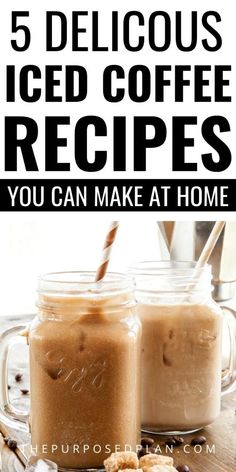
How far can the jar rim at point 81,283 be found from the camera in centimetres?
112

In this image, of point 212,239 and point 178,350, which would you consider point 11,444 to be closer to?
point 178,350

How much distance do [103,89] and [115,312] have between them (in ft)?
1.56

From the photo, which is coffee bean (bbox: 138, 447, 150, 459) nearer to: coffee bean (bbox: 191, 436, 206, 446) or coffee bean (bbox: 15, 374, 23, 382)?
coffee bean (bbox: 191, 436, 206, 446)

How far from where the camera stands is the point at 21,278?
142 inches

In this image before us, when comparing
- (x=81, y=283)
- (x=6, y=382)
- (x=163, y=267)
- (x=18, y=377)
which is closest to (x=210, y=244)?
(x=163, y=267)

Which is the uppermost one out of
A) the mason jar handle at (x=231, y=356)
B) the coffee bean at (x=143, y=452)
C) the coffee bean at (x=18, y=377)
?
the mason jar handle at (x=231, y=356)

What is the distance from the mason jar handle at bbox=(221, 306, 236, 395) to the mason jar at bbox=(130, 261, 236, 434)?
87mm

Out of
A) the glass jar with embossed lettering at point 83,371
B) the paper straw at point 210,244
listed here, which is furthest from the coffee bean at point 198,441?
the paper straw at point 210,244

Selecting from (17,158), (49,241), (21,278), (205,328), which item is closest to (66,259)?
(49,241)

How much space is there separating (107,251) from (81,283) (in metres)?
0.07

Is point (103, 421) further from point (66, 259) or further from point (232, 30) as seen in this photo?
point (66, 259)

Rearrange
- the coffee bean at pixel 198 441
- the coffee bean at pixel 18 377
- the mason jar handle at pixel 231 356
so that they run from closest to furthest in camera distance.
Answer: the coffee bean at pixel 198 441 → the mason jar handle at pixel 231 356 → the coffee bean at pixel 18 377

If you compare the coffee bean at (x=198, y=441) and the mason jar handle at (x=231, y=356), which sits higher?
the mason jar handle at (x=231, y=356)

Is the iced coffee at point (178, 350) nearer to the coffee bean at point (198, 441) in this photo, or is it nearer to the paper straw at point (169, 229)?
the coffee bean at point (198, 441)
